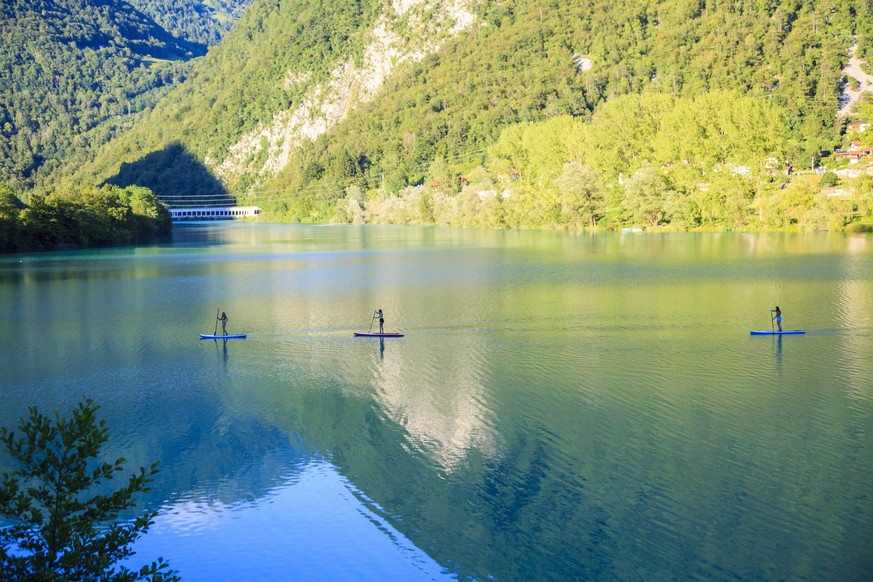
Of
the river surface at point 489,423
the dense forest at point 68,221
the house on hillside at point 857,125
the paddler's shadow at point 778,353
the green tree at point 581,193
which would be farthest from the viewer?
the house on hillside at point 857,125

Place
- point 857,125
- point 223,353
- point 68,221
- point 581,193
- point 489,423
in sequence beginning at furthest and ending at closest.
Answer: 1. point 857,125
2. point 581,193
3. point 68,221
4. point 223,353
5. point 489,423

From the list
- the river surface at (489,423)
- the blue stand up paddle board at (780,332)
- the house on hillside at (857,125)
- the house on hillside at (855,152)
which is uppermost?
the house on hillside at (857,125)

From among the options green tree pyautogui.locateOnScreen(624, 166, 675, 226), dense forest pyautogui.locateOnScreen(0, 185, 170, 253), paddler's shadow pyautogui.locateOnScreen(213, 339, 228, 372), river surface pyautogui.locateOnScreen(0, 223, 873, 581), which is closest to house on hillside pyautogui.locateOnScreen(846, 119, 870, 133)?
green tree pyautogui.locateOnScreen(624, 166, 675, 226)

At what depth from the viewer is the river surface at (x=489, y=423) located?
1530cm

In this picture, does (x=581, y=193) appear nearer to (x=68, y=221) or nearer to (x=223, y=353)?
(x=68, y=221)

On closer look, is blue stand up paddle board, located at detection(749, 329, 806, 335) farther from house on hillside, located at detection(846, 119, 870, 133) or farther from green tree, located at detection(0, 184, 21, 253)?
house on hillside, located at detection(846, 119, 870, 133)

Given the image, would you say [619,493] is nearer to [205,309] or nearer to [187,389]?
[187,389]

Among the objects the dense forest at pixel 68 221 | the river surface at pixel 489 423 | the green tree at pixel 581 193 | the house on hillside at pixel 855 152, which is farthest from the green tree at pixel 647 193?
the dense forest at pixel 68 221

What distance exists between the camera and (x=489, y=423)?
2244cm

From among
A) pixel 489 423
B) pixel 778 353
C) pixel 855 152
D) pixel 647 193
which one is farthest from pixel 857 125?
pixel 489 423

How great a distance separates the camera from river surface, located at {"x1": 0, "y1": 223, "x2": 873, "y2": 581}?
602 inches

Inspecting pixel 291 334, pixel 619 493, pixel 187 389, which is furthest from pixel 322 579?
pixel 291 334

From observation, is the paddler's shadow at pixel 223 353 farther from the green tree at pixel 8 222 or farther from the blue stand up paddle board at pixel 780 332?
the green tree at pixel 8 222

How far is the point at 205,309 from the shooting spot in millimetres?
46281
